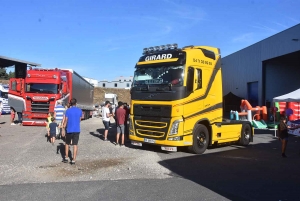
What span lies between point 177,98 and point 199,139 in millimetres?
1852

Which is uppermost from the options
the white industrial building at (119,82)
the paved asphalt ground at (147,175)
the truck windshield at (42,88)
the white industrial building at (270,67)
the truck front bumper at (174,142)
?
the white industrial building at (119,82)

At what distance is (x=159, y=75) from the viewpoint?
35.3ft

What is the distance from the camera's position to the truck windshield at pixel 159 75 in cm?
1034

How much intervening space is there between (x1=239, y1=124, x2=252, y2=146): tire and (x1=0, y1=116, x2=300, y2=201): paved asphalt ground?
1.67 metres

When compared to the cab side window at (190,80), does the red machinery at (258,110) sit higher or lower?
lower

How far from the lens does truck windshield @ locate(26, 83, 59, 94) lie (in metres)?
19.4

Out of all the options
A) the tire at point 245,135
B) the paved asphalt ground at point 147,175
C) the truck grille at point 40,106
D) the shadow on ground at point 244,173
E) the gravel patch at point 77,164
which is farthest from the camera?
the truck grille at point 40,106

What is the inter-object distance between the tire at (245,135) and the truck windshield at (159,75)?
192 inches

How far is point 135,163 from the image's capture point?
29.8 ft

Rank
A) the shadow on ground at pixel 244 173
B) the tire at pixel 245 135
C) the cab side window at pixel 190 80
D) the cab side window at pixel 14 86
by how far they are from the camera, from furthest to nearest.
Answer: the cab side window at pixel 14 86 < the tire at pixel 245 135 < the cab side window at pixel 190 80 < the shadow on ground at pixel 244 173

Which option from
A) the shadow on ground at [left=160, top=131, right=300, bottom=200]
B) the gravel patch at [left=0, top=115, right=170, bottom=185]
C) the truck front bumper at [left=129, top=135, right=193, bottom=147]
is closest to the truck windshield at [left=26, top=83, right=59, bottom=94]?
the gravel patch at [left=0, top=115, right=170, bottom=185]

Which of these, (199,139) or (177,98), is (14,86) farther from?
(199,139)

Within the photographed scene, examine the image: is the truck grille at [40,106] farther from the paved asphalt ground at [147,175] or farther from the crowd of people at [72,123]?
the paved asphalt ground at [147,175]

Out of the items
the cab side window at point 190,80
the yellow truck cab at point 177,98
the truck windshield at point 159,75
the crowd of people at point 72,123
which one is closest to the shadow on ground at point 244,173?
the yellow truck cab at point 177,98
